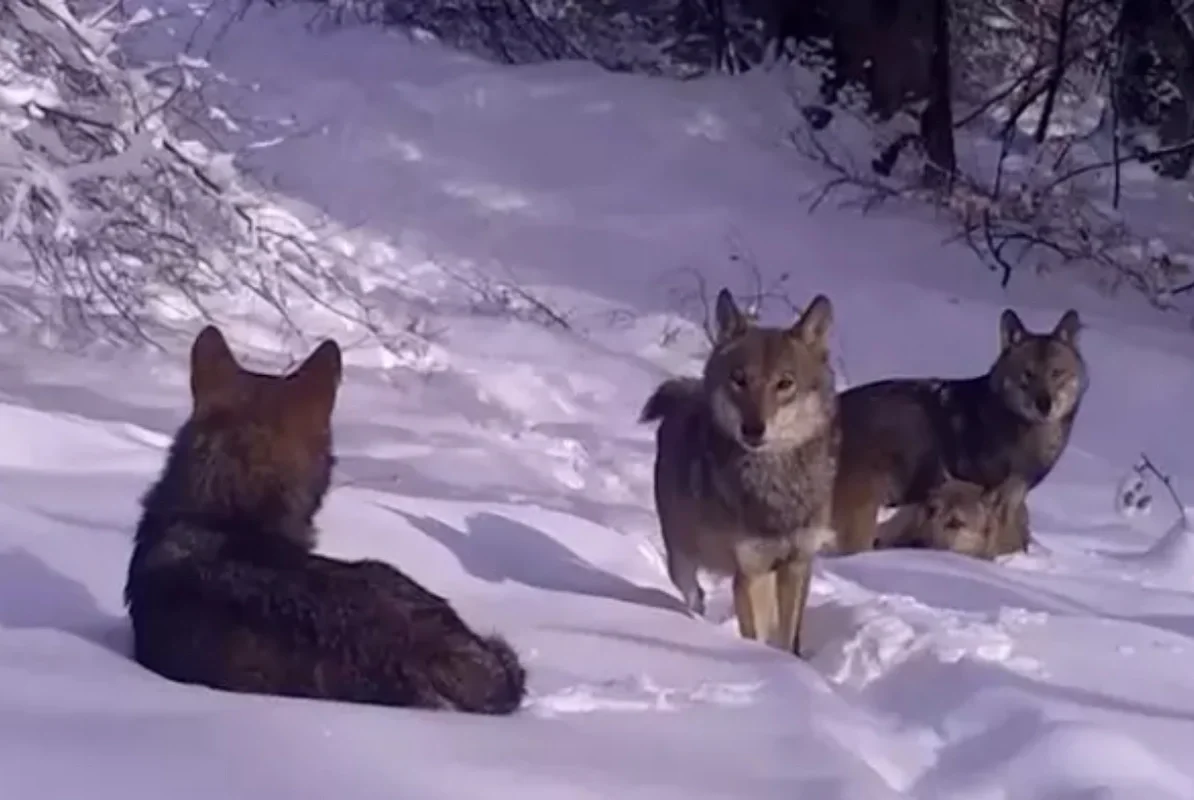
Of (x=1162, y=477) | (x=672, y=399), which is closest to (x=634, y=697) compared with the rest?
(x=672, y=399)

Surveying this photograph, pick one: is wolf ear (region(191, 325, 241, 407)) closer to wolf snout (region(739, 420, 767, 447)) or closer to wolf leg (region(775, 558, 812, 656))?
wolf snout (region(739, 420, 767, 447))

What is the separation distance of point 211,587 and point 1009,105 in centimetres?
1619

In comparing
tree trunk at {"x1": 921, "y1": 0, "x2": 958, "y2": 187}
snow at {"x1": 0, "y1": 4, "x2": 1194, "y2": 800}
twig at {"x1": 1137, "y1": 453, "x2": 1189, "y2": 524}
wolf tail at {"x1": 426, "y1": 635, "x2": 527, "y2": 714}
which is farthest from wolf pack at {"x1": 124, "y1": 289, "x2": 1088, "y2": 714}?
tree trunk at {"x1": 921, "y1": 0, "x2": 958, "y2": 187}

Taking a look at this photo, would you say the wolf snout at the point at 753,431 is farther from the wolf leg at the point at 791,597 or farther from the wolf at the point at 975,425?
the wolf at the point at 975,425

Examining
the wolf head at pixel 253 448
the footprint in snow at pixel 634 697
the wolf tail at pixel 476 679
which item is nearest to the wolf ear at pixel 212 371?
the wolf head at pixel 253 448

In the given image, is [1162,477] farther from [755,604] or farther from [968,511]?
[755,604]

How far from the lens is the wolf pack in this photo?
14.9 feet

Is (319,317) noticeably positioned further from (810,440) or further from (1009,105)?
(1009,105)

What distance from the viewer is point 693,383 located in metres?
7.73

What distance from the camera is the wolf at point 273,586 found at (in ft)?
14.7

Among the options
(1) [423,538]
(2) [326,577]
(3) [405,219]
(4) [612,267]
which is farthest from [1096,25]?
(2) [326,577]

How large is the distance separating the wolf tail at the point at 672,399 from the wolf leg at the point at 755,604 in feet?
2.65

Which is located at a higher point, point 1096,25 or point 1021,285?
point 1096,25

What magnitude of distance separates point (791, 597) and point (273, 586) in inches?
109
